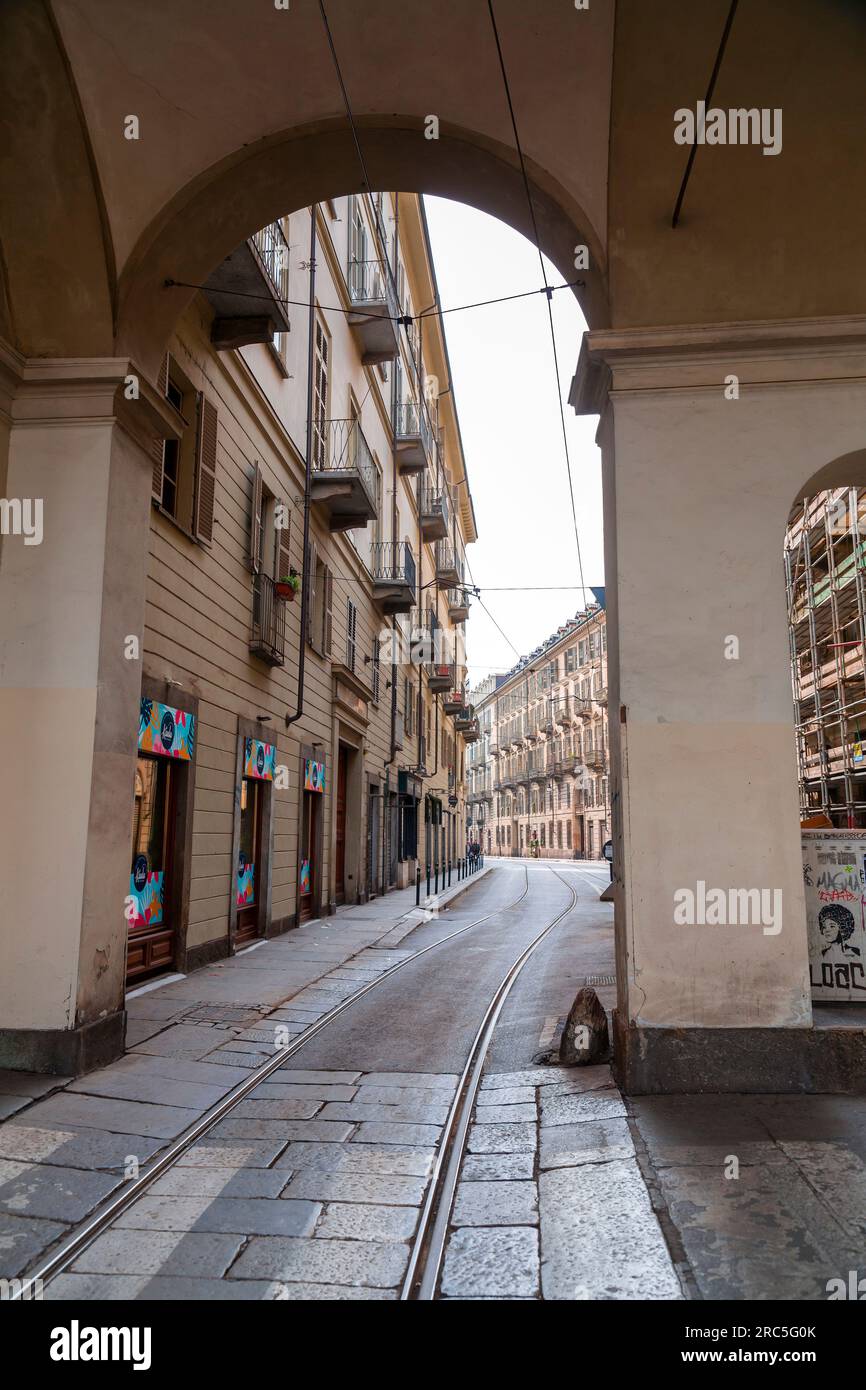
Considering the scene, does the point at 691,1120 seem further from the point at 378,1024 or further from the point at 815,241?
the point at 815,241

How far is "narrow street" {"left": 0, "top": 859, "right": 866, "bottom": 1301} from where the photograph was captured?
10.6 ft

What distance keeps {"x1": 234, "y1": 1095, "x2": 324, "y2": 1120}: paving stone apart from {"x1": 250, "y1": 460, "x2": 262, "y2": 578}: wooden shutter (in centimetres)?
800

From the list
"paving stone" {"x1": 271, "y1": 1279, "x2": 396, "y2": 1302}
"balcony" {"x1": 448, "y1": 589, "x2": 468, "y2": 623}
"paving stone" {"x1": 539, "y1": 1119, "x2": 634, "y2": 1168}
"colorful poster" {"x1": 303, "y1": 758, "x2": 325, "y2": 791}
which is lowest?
"paving stone" {"x1": 271, "y1": 1279, "x2": 396, "y2": 1302}

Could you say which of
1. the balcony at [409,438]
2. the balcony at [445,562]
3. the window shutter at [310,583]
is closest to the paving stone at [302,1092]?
the window shutter at [310,583]

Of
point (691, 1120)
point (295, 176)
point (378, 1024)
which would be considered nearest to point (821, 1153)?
point (691, 1120)

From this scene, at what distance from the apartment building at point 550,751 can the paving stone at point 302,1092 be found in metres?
43.5

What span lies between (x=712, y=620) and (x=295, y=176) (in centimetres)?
438

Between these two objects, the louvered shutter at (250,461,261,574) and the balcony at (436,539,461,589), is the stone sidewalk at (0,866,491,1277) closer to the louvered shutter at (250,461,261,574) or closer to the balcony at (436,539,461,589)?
the louvered shutter at (250,461,261,574)

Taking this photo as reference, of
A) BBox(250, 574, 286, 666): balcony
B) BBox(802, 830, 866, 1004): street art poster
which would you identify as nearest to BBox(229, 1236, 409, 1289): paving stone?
BBox(802, 830, 866, 1004): street art poster

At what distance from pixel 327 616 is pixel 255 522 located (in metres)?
4.43

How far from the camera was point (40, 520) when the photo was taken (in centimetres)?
616

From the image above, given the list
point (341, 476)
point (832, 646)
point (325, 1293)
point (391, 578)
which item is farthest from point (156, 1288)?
point (391, 578)

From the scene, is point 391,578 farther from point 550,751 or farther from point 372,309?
point 550,751

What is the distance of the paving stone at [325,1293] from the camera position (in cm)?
308
